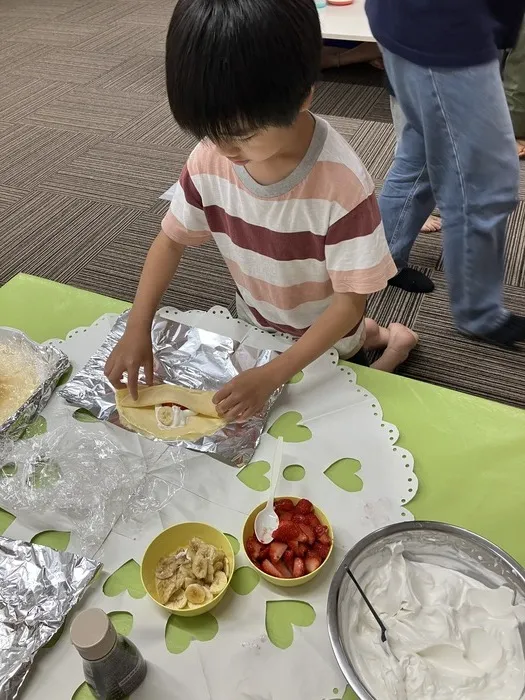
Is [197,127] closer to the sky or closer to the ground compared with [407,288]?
closer to the sky

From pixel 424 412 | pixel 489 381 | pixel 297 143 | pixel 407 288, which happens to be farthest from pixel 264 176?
pixel 407 288

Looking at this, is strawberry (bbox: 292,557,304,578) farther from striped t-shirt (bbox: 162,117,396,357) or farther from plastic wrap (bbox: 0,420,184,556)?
striped t-shirt (bbox: 162,117,396,357)

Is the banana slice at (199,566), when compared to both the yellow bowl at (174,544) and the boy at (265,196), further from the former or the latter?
the boy at (265,196)

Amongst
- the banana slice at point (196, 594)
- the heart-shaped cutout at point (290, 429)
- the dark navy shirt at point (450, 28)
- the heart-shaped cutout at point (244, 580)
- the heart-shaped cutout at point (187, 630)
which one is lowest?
the heart-shaped cutout at point (290, 429)

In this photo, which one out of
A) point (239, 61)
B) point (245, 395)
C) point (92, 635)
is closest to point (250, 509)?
point (245, 395)

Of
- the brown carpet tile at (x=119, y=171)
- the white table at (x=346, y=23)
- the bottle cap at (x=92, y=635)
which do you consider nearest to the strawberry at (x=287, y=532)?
the bottle cap at (x=92, y=635)

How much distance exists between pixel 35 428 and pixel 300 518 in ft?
1.34

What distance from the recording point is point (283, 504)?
0.69 metres

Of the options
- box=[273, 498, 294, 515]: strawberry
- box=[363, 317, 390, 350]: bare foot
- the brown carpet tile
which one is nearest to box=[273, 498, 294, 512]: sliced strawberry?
box=[273, 498, 294, 515]: strawberry

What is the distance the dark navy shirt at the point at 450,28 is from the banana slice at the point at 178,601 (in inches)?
42.7

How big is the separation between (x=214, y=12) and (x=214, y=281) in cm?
126

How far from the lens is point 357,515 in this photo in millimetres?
698

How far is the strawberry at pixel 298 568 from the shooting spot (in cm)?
63

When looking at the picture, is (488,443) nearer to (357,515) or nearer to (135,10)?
(357,515)
